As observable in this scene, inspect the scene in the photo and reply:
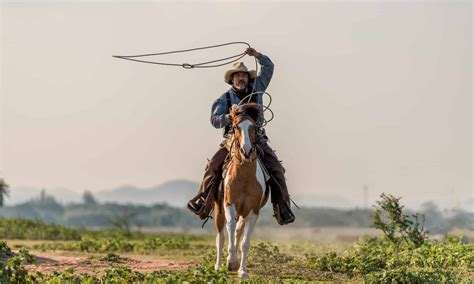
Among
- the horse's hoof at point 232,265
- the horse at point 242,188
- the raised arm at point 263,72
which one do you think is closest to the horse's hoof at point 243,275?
the horse at point 242,188

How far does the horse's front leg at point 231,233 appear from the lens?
16484 millimetres

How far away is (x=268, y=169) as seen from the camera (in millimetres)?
17328

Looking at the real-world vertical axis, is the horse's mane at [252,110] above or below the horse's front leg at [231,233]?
above

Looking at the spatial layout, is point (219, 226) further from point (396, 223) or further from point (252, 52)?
point (396, 223)

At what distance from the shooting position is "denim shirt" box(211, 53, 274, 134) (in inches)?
659

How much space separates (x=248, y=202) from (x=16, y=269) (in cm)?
378

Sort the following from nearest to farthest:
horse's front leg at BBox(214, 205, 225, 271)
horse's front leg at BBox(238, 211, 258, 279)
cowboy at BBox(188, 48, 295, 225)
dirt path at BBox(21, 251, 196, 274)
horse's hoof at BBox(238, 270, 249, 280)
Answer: horse's hoof at BBox(238, 270, 249, 280)
horse's front leg at BBox(238, 211, 258, 279)
cowboy at BBox(188, 48, 295, 225)
horse's front leg at BBox(214, 205, 225, 271)
dirt path at BBox(21, 251, 196, 274)

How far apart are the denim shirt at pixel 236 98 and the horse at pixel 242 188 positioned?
0.90 feet

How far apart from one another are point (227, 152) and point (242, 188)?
3.38 ft

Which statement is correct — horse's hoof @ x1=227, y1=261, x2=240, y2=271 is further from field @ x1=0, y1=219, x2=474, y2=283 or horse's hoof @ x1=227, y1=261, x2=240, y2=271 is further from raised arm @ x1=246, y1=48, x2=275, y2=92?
raised arm @ x1=246, y1=48, x2=275, y2=92

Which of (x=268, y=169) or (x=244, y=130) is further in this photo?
(x=268, y=169)

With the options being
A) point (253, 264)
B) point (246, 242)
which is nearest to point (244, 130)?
point (246, 242)

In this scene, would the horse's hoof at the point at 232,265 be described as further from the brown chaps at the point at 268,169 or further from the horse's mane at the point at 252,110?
the horse's mane at the point at 252,110

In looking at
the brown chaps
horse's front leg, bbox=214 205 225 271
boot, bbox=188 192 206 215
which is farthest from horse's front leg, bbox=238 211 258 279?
boot, bbox=188 192 206 215
